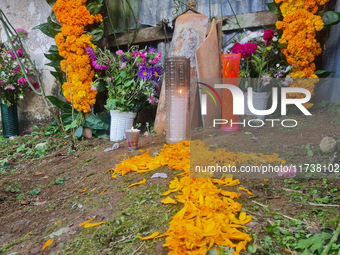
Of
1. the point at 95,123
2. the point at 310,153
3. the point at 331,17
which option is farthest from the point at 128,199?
the point at 331,17

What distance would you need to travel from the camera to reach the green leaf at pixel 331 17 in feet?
9.94

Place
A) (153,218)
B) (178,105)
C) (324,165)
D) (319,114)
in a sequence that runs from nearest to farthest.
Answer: (153,218) < (324,165) < (178,105) < (319,114)

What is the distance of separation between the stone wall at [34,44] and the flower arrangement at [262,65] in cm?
289

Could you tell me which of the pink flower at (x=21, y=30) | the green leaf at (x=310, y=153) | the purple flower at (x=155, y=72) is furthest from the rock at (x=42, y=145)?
the green leaf at (x=310, y=153)

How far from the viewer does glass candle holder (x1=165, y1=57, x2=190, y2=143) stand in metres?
2.54

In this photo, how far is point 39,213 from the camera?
1854mm

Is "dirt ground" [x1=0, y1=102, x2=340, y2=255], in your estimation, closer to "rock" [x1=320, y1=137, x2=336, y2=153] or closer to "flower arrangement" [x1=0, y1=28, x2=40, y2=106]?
"rock" [x1=320, y1=137, x2=336, y2=153]

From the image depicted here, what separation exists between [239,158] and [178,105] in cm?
90

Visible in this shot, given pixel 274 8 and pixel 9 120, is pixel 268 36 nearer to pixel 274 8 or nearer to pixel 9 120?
pixel 274 8

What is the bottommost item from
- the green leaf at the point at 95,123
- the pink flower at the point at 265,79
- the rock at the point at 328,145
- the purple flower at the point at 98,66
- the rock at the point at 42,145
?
the rock at the point at 42,145

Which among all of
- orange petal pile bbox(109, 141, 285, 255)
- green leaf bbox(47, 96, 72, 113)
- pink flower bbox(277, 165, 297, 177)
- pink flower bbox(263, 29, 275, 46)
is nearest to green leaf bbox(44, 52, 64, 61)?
green leaf bbox(47, 96, 72, 113)

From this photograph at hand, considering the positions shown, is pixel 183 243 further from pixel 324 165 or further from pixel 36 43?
pixel 36 43

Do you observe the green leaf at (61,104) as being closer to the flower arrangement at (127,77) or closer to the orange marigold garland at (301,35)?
the flower arrangement at (127,77)

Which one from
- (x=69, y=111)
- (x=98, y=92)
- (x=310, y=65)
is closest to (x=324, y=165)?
(x=310, y=65)
